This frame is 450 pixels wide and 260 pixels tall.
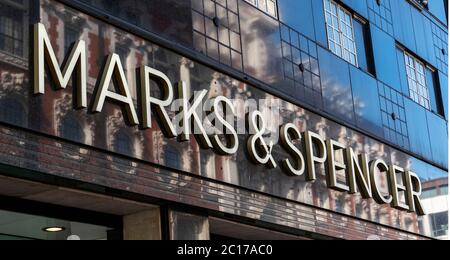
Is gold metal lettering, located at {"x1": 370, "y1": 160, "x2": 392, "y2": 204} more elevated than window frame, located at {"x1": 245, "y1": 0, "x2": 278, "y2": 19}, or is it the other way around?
window frame, located at {"x1": 245, "y1": 0, "x2": 278, "y2": 19}

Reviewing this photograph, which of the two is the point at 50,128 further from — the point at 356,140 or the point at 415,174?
the point at 415,174

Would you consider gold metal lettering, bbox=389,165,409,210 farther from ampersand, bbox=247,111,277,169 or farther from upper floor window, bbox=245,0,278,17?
upper floor window, bbox=245,0,278,17

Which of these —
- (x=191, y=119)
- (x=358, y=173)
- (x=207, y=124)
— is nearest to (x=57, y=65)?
(x=191, y=119)

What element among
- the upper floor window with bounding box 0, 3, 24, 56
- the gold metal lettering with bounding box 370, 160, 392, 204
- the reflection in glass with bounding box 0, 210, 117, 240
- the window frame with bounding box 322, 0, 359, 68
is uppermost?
the window frame with bounding box 322, 0, 359, 68

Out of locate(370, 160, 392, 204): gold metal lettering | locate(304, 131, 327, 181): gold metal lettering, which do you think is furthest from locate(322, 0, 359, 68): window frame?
locate(304, 131, 327, 181): gold metal lettering

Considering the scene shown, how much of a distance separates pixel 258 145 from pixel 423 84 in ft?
31.9

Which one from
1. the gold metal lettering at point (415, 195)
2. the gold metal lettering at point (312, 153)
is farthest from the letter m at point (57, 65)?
the gold metal lettering at point (415, 195)

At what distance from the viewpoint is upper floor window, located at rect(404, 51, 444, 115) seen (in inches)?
903

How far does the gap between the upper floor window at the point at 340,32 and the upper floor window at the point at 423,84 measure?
117 inches

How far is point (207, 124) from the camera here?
1440 centimetres

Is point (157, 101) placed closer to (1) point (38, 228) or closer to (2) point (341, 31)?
(1) point (38, 228)

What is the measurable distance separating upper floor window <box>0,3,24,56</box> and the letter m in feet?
0.70
